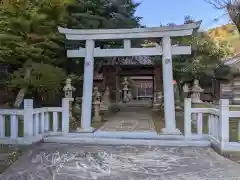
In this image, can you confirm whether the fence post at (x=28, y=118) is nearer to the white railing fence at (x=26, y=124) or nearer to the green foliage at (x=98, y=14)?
the white railing fence at (x=26, y=124)

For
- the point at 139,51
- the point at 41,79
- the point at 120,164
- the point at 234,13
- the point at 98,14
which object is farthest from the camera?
the point at 98,14

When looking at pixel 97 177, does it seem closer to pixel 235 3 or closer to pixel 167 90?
pixel 167 90

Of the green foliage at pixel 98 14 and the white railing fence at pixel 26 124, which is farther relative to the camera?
the green foliage at pixel 98 14

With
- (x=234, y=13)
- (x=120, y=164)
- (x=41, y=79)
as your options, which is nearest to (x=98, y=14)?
(x=41, y=79)

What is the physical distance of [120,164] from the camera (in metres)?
4.79

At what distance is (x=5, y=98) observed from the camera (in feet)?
35.7

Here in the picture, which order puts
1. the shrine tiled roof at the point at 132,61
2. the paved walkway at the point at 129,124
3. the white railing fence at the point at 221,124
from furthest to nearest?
the shrine tiled roof at the point at 132,61
the paved walkway at the point at 129,124
the white railing fence at the point at 221,124

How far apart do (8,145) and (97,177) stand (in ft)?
8.94

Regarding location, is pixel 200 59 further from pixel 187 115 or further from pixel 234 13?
pixel 187 115

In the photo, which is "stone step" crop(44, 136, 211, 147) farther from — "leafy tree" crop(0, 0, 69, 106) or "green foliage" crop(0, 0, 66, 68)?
"green foliage" crop(0, 0, 66, 68)

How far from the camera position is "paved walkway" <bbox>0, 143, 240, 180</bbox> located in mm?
4227

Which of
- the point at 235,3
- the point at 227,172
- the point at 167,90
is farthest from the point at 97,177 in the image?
the point at 235,3

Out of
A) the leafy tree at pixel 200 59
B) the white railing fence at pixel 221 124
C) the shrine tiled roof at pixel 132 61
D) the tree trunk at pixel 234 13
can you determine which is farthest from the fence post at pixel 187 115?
the shrine tiled roof at pixel 132 61

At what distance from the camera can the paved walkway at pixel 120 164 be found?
4.23m
